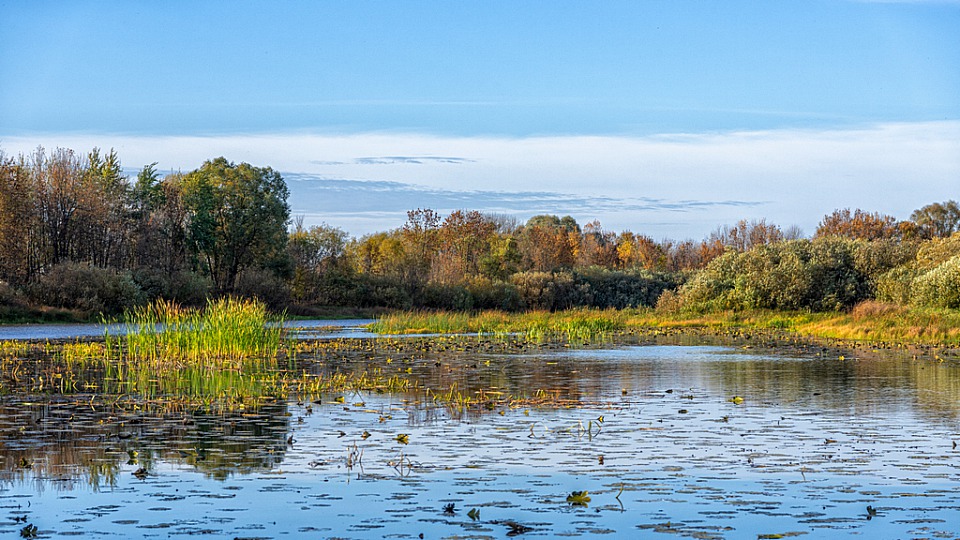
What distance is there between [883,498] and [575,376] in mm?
13466

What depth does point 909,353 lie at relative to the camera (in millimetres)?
30750

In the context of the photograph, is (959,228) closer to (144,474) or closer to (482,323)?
(482,323)

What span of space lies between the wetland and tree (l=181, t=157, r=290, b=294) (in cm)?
5251

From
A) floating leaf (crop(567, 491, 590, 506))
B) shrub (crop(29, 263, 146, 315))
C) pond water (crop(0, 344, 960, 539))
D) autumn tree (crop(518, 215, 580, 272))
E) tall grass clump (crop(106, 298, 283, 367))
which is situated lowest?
pond water (crop(0, 344, 960, 539))

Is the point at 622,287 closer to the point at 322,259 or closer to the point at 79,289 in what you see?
the point at 322,259

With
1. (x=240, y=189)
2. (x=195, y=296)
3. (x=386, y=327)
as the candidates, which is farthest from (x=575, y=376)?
(x=240, y=189)

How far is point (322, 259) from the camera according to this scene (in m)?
84.4

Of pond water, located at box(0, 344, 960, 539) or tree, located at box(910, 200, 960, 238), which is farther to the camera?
tree, located at box(910, 200, 960, 238)

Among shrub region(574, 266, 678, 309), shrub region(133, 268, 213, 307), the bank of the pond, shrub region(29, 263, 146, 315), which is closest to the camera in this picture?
the bank of the pond

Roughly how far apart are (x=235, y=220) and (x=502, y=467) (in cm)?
6746

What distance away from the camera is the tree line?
56.3 m

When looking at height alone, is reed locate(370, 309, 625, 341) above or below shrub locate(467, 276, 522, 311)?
below

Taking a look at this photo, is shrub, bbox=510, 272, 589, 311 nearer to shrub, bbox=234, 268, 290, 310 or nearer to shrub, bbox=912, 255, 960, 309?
shrub, bbox=234, 268, 290, 310

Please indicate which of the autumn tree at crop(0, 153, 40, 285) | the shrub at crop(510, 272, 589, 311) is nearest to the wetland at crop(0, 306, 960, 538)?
the autumn tree at crop(0, 153, 40, 285)
